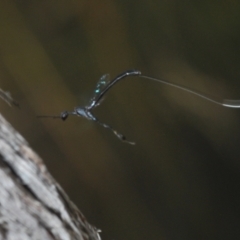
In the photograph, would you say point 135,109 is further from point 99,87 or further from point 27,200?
point 27,200

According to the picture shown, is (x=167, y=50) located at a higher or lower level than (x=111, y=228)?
higher

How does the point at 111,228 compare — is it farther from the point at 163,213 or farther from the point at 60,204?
the point at 60,204

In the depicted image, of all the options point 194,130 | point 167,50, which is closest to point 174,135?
point 194,130

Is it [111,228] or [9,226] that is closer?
[9,226]

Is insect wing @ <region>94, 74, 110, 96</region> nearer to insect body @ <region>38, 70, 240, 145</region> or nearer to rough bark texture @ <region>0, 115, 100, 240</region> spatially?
insect body @ <region>38, 70, 240, 145</region>

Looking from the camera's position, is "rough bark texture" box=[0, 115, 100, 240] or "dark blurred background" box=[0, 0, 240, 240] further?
"dark blurred background" box=[0, 0, 240, 240]

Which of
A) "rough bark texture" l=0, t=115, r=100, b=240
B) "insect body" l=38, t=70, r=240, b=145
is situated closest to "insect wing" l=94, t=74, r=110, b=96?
"insect body" l=38, t=70, r=240, b=145

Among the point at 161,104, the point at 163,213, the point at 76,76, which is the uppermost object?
the point at 76,76
